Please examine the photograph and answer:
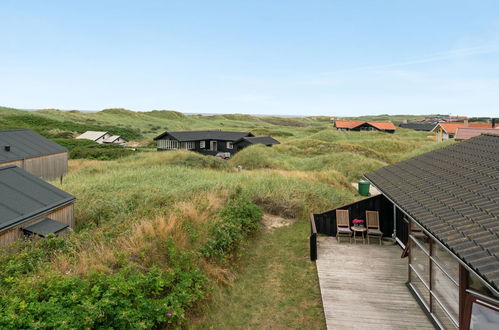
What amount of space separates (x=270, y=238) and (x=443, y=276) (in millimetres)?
7657

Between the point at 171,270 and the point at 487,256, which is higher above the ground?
the point at 487,256

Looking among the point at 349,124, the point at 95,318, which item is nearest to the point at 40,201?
the point at 95,318

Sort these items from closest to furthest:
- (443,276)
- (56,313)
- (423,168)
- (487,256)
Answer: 1. (487,256)
2. (56,313)
3. (443,276)
4. (423,168)

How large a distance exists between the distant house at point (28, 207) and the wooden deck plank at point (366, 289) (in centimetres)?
901

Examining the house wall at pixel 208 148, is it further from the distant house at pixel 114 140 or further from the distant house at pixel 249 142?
the distant house at pixel 114 140

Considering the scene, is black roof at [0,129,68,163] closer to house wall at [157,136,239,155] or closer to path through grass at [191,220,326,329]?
house wall at [157,136,239,155]

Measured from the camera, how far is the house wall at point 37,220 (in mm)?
9129

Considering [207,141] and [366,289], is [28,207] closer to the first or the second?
[366,289]

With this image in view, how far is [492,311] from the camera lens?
5.08 m

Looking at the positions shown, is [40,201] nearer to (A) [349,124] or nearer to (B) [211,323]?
(B) [211,323]

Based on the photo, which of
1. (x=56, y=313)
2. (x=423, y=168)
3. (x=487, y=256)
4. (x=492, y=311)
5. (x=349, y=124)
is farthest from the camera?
(x=349, y=124)

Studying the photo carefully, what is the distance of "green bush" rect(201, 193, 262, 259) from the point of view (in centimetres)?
1020

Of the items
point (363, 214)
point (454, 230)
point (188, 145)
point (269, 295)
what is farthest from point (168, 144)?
point (454, 230)

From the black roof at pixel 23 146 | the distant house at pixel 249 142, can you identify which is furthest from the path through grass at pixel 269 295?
the distant house at pixel 249 142
